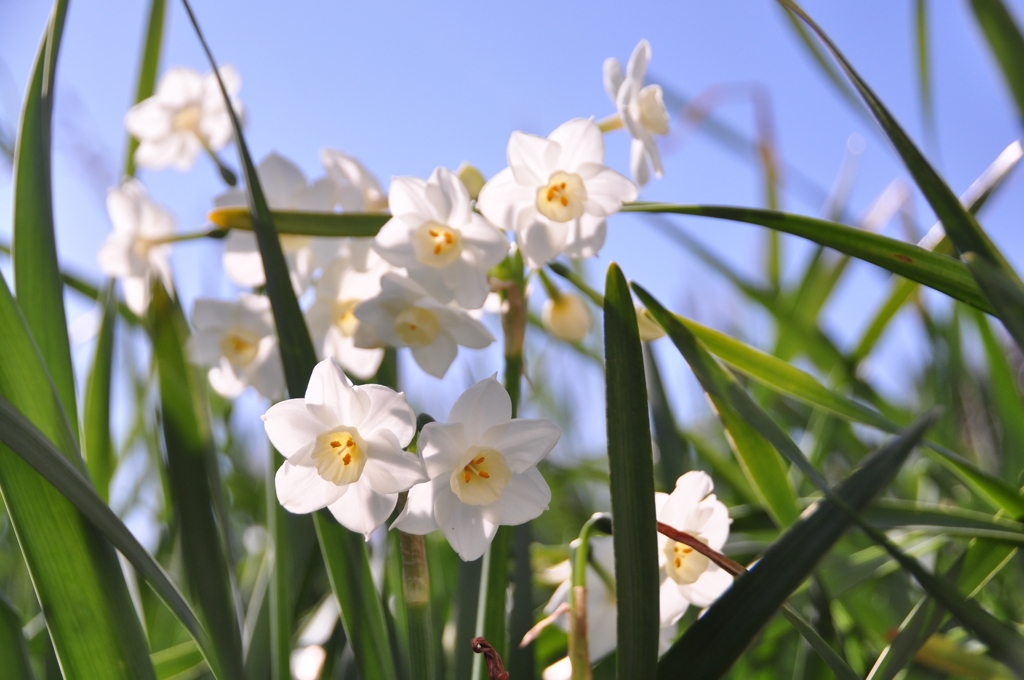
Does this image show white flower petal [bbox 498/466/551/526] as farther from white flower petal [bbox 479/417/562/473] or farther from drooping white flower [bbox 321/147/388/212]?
drooping white flower [bbox 321/147/388/212]

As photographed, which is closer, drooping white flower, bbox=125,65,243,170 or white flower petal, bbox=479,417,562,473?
white flower petal, bbox=479,417,562,473

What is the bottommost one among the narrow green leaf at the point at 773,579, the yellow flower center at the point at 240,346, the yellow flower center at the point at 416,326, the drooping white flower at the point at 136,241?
the narrow green leaf at the point at 773,579

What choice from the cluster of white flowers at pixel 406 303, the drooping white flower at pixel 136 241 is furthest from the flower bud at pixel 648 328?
the drooping white flower at pixel 136 241

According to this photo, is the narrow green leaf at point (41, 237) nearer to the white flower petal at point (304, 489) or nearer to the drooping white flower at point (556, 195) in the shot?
the white flower petal at point (304, 489)

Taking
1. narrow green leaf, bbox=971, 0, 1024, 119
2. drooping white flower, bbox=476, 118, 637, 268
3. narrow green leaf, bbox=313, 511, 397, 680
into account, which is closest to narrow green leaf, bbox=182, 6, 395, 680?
narrow green leaf, bbox=313, 511, 397, 680

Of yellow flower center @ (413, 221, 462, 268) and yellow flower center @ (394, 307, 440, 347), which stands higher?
yellow flower center @ (413, 221, 462, 268)

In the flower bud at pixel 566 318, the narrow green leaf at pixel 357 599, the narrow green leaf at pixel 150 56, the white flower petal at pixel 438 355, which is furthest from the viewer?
the narrow green leaf at pixel 150 56
